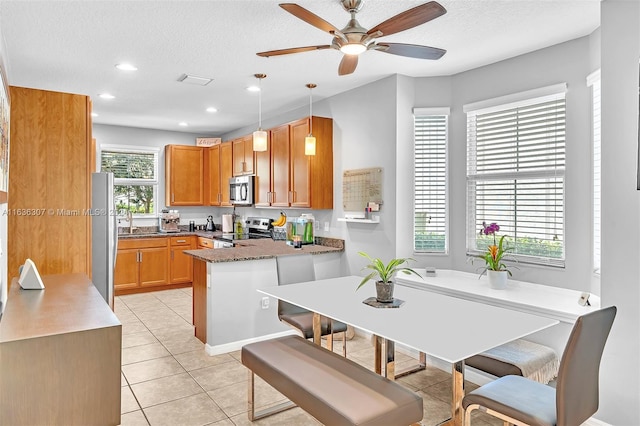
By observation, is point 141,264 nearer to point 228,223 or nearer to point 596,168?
point 228,223

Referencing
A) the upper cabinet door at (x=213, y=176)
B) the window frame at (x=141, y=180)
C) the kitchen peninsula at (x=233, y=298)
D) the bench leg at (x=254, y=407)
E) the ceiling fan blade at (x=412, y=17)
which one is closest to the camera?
the ceiling fan blade at (x=412, y=17)

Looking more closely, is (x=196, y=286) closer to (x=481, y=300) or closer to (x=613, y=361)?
(x=481, y=300)

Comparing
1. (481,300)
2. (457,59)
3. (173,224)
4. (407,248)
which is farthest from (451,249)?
(173,224)

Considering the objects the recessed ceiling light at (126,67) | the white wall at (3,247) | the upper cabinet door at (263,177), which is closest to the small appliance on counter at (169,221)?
the upper cabinet door at (263,177)

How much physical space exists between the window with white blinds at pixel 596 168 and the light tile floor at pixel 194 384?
1380mm

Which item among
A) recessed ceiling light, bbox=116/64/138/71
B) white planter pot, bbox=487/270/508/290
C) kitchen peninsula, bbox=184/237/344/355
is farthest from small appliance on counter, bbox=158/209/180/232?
white planter pot, bbox=487/270/508/290

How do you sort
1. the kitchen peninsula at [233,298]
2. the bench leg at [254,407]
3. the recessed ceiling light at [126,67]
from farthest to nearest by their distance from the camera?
the kitchen peninsula at [233,298] → the recessed ceiling light at [126,67] → the bench leg at [254,407]

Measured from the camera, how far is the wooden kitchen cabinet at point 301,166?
456cm

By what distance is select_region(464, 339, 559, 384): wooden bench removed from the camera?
2.57 metres

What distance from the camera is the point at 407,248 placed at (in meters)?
4.01

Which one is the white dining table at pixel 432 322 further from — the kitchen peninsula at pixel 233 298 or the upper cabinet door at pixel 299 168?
the upper cabinet door at pixel 299 168

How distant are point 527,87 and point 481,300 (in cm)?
179

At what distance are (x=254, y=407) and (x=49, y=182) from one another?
2.21 m

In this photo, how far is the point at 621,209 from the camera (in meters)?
2.44
